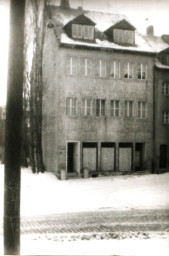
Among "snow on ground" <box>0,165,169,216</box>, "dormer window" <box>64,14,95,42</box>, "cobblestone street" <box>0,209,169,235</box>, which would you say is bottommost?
"cobblestone street" <box>0,209,169,235</box>

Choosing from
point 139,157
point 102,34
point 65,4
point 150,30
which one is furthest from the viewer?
point 102,34

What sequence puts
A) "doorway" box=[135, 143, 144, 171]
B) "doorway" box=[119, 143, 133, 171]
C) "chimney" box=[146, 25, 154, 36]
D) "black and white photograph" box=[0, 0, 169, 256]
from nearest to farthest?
"black and white photograph" box=[0, 0, 169, 256], "chimney" box=[146, 25, 154, 36], "doorway" box=[135, 143, 144, 171], "doorway" box=[119, 143, 133, 171]

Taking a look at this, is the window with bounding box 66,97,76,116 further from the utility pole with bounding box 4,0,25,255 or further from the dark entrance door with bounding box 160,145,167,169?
the utility pole with bounding box 4,0,25,255

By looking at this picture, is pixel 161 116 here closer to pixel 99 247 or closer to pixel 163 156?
pixel 163 156

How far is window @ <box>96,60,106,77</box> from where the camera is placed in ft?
28.3

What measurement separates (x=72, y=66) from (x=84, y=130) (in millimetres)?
1683

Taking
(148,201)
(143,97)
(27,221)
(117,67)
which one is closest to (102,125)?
(143,97)

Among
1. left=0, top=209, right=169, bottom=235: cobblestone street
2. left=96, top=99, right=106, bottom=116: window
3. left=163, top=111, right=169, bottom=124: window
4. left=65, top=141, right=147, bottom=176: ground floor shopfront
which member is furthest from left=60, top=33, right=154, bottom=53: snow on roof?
left=0, top=209, right=169, bottom=235: cobblestone street

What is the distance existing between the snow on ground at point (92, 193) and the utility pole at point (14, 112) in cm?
195

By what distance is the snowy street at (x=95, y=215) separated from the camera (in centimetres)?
500

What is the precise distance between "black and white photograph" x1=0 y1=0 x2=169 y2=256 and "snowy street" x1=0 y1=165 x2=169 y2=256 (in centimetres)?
2

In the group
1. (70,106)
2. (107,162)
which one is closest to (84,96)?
(70,106)

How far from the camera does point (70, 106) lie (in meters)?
9.09

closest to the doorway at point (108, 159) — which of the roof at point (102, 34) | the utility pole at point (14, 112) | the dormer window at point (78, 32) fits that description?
the roof at point (102, 34)
